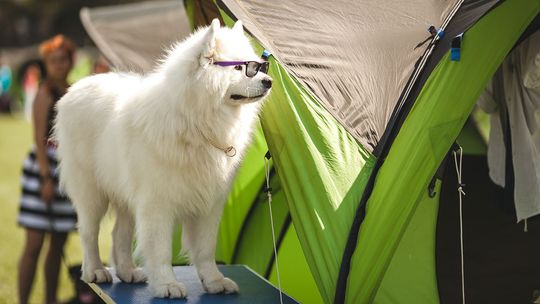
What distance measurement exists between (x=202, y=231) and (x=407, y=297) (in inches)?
43.5

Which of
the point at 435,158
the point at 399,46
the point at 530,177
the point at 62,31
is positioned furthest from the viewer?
the point at 62,31

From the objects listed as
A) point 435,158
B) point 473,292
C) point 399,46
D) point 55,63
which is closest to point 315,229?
point 435,158

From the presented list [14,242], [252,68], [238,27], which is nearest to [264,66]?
[252,68]

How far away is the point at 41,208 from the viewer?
5.59 metres

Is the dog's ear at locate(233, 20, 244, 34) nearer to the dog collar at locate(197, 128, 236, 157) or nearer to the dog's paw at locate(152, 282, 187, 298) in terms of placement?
the dog collar at locate(197, 128, 236, 157)

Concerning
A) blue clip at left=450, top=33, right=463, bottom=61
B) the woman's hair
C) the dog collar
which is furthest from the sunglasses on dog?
the woman's hair

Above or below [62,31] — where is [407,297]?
above

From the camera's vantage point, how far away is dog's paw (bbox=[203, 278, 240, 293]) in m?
3.72

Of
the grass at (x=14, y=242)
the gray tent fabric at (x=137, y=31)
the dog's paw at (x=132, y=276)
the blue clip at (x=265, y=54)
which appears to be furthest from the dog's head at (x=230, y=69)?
the gray tent fabric at (x=137, y=31)

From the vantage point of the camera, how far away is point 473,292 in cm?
427

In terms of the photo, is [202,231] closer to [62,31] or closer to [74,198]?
[74,198]

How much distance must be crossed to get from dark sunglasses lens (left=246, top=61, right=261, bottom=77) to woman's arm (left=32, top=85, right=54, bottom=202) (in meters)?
2.45

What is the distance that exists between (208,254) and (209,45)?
1127 millimetres

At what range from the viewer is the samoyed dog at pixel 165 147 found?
10.9 ft
